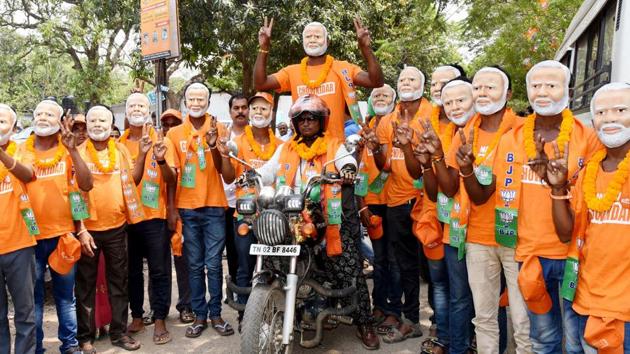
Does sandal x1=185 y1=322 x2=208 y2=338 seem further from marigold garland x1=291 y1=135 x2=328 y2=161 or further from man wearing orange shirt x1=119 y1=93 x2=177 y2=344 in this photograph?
marigold garland x1=291 y1=135 x2=328 y2=161

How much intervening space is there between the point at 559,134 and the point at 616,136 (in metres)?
0.37

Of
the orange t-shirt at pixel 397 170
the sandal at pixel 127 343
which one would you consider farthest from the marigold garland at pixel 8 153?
the orange t-shirt at pixel 397 170

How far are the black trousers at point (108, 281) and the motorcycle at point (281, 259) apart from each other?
3.53 ft

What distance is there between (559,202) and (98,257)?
11.4ft

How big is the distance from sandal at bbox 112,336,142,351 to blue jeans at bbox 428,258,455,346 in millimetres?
2496

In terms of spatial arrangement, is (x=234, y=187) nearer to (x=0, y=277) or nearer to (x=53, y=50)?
(x=0, y=277)

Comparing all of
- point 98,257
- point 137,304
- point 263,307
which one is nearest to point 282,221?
point 263,307

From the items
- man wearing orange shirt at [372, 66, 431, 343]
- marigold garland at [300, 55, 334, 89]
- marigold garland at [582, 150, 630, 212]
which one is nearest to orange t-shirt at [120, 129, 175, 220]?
marigold garland at [300, 55, 334, 89]

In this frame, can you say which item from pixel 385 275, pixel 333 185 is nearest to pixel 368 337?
pixel 385 275

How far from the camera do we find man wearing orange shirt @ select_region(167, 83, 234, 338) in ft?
15.3

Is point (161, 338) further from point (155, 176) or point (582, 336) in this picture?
point (582, 336)

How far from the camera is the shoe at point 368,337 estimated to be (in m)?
4.38

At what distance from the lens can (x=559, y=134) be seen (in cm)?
296

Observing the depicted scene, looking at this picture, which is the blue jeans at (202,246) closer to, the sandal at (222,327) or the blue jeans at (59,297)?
the sandal at (222,327)
